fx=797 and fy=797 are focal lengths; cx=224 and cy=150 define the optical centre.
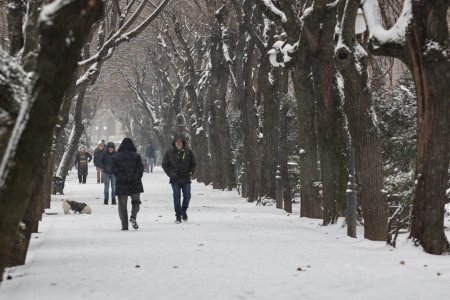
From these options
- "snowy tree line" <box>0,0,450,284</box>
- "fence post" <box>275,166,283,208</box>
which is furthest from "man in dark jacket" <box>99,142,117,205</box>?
"fence post" <box>275,166,283,208</box>

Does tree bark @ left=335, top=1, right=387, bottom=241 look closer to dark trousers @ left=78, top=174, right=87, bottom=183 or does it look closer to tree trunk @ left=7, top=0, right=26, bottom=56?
tree trunk @ left=7, top=0, right=26, bottom=56

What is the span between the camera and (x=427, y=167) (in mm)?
9383

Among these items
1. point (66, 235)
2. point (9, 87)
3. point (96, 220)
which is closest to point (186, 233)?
point (66, 235)

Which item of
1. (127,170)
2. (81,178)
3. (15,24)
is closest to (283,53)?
(127,170)

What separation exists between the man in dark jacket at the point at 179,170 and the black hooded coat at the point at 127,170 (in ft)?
3.28

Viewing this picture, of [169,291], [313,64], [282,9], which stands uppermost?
[282,9]

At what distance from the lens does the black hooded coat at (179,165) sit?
50.9 ft

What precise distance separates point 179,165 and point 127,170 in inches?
59.4

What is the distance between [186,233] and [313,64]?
3772mm

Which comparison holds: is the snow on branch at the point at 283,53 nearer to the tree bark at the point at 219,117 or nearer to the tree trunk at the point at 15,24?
the tree trunk at the point at 15,24

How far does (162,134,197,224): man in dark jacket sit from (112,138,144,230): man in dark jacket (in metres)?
1.04

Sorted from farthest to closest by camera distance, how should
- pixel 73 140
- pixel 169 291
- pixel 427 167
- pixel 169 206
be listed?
pixel 73 140 → pixel 169 206 → pixel 427 167 → pixel 169 291

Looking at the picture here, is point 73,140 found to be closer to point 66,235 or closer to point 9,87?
point 66,235

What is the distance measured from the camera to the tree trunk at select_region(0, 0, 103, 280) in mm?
4852
